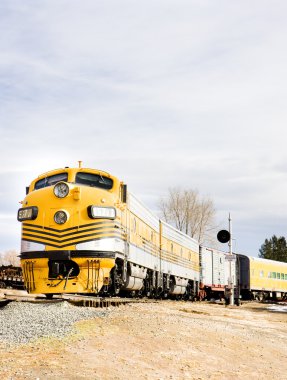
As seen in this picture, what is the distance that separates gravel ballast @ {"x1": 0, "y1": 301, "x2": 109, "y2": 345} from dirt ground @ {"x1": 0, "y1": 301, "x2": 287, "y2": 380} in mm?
284

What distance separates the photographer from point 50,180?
17.2 meters

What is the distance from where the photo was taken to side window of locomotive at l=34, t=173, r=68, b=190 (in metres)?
16.9

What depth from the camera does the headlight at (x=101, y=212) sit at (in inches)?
603

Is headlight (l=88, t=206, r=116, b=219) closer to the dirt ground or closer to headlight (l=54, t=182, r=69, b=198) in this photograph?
headlight (l=54, t=182, r=69, b=198)

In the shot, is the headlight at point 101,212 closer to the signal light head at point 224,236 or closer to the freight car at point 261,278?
the signal light head at point 224,236

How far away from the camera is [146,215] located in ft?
72.7

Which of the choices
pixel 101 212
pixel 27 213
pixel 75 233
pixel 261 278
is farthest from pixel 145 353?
pixel 261 278

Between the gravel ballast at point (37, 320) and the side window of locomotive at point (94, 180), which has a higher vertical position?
the side window of locomotive at point (94, 180)

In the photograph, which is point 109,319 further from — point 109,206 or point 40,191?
point 40,191

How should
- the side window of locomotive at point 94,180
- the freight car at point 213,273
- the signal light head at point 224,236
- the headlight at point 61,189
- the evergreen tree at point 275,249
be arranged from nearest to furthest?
the headlight at point 61,189 → the side window of locomotive at point 94,180 → the signal light head at point 224,236 → the freight car at point 213,273 → the evergreen tree at point 275,249

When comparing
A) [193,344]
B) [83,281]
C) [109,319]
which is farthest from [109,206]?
[193,344]

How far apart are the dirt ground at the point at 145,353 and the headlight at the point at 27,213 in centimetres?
486

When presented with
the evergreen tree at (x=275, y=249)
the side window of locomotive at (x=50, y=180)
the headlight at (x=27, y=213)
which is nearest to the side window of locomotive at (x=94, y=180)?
the side window of locomotive at (x=50, y=180)

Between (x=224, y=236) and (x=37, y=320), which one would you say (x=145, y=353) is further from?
(x=224, y=236)
